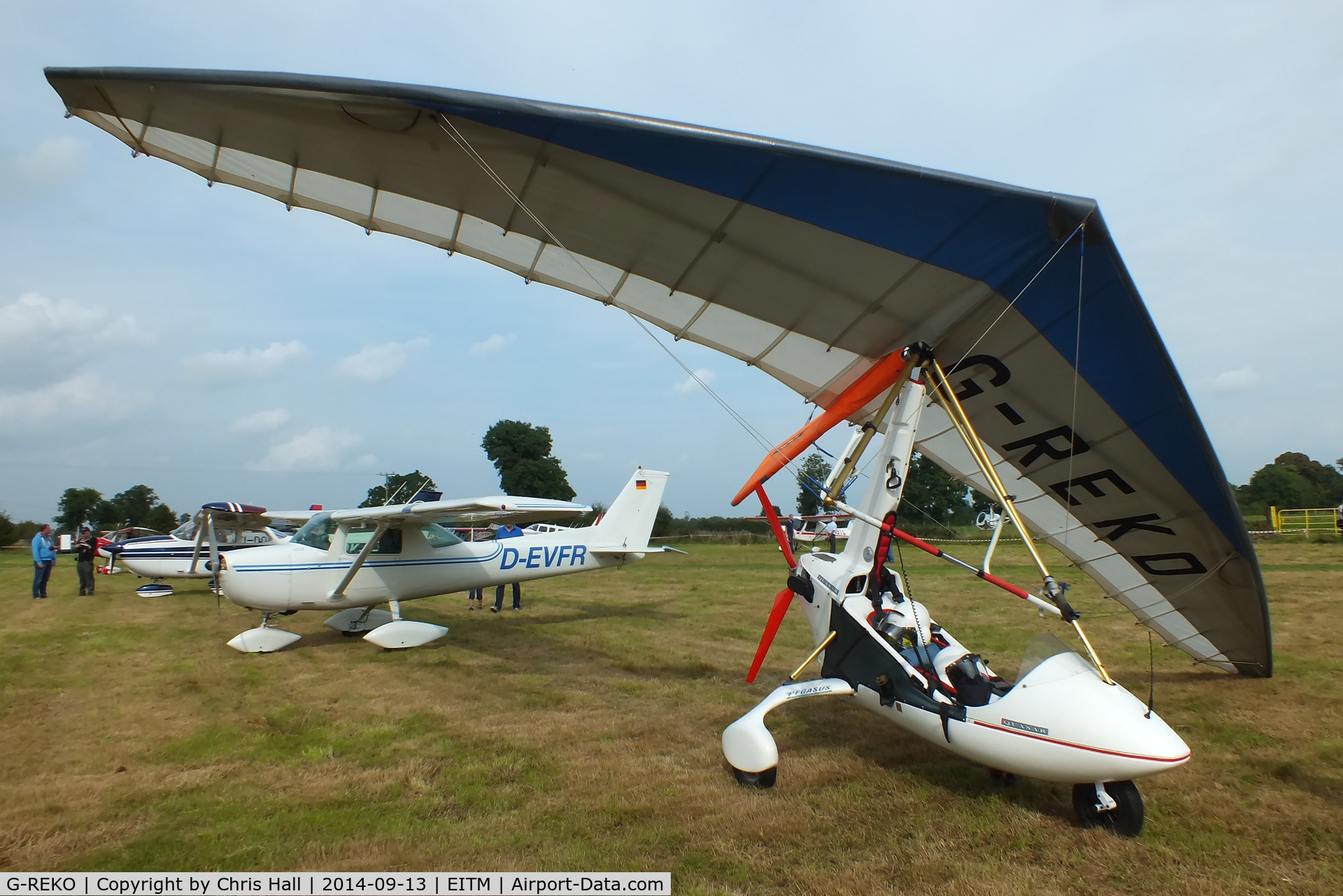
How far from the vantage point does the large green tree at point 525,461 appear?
66.5 meters

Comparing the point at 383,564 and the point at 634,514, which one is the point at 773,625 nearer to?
the point at 383,564

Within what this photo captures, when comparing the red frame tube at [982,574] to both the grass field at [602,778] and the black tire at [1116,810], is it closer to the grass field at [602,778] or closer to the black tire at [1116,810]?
the black tire at [1116,810]

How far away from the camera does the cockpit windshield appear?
10.5 meters

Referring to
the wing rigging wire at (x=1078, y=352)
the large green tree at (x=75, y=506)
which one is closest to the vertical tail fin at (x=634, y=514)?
the wing rigging wire at (x=1078, y=352)

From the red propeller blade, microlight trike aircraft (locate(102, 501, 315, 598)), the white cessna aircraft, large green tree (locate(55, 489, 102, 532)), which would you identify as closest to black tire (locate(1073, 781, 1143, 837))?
the red propeller blade

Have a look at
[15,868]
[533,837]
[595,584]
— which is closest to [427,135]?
[533,837]

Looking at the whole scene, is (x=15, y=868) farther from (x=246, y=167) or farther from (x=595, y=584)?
(x=595, y=584)

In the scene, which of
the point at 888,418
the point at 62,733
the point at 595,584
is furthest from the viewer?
the point at 595,584

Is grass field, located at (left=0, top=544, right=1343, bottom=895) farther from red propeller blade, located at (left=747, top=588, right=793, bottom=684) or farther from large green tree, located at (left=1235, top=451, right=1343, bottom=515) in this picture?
large green tree, located at (left=1235, top=451, right=1343, bottom=515)

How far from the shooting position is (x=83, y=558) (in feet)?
55.8

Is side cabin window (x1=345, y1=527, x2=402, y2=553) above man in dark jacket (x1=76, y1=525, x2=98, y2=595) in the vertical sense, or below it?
above

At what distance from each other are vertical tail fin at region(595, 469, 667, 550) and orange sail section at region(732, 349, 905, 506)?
328 inches

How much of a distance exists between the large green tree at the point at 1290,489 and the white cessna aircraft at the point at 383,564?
5368cm

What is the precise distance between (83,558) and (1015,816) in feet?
69.4
